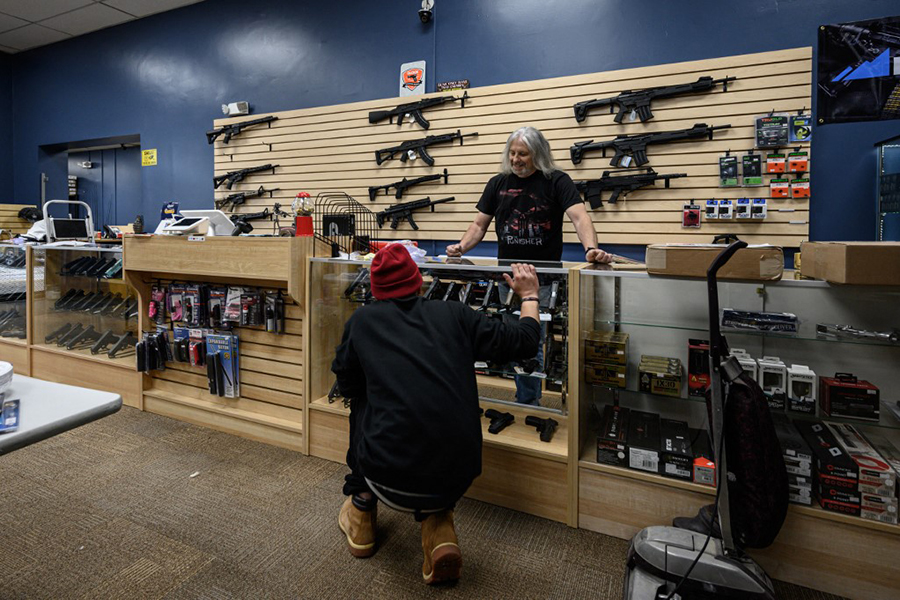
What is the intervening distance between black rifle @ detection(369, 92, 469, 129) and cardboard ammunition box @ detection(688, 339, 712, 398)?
270 cm

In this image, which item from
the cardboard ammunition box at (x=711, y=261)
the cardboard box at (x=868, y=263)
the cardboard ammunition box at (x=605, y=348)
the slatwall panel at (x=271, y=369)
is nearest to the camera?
the cardboard box at (x=868, y=263)

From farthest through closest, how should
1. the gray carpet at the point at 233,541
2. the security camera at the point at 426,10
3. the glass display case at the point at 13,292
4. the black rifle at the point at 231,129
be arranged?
1. the black rifle at the point at 231,129
2. the glass display case at the point at 13,292
3. the security camera at the point at 426,10
4. the gray carpet at the point at 233,541

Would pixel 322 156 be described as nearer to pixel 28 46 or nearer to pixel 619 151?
pixel 619 151

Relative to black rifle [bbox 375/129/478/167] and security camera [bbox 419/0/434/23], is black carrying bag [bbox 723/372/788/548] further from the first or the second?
security camera [bbox 419/0/434/23]

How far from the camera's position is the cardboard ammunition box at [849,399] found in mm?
1782

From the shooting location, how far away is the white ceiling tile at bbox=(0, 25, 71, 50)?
239 inches

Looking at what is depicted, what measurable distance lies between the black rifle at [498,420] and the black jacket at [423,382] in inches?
26.8

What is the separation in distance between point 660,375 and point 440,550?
1164 millimetres

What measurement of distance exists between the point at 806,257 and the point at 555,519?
4.79ft

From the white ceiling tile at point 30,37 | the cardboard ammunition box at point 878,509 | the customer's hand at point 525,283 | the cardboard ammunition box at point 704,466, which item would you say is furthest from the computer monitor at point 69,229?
the cardboard ammunition box at point 878,509

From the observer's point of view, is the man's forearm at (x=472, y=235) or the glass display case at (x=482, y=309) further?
the man's forearm at (x=472, y=235)

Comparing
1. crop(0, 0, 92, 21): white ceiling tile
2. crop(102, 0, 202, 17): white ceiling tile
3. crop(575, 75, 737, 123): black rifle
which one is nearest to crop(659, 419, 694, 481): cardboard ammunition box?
crop(575, 75, 737, 123): black rifle

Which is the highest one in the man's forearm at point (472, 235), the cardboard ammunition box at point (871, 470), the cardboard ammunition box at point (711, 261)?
the man's forearm at point (472, 235)

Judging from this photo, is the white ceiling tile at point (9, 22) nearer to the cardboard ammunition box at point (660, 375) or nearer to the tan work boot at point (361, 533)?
the tan work boot at point (361, 533)
